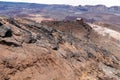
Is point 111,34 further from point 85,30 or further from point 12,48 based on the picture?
point 12,48

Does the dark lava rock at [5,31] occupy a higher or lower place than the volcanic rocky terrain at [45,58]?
higher

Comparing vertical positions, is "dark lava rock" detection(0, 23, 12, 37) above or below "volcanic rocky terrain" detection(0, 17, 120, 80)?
above

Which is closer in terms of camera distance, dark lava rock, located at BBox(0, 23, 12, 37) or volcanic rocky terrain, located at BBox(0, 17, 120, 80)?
volcanic rocky terrain, located at BBox(0, 17, 120, 80)

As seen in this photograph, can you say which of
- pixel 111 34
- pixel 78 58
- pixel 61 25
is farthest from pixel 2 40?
pixel 111 34

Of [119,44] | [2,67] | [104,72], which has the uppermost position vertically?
[2,67]

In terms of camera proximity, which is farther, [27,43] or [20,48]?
[27,43]

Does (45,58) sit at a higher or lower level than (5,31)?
lower

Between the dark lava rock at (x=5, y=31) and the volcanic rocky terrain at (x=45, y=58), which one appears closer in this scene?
the volcanic rocky terrain at (x=45, y=58)

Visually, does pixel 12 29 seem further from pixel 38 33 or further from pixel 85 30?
pixel 85 30

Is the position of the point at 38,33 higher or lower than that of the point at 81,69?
higher

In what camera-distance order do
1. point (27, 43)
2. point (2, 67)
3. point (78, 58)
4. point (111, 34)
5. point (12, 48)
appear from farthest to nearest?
point (111, 34) < point (78, 58) < point (27, 43) < point (12, 48) < point (2, 67)

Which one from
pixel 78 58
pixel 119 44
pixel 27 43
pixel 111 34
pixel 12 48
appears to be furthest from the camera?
pixel 111 34
